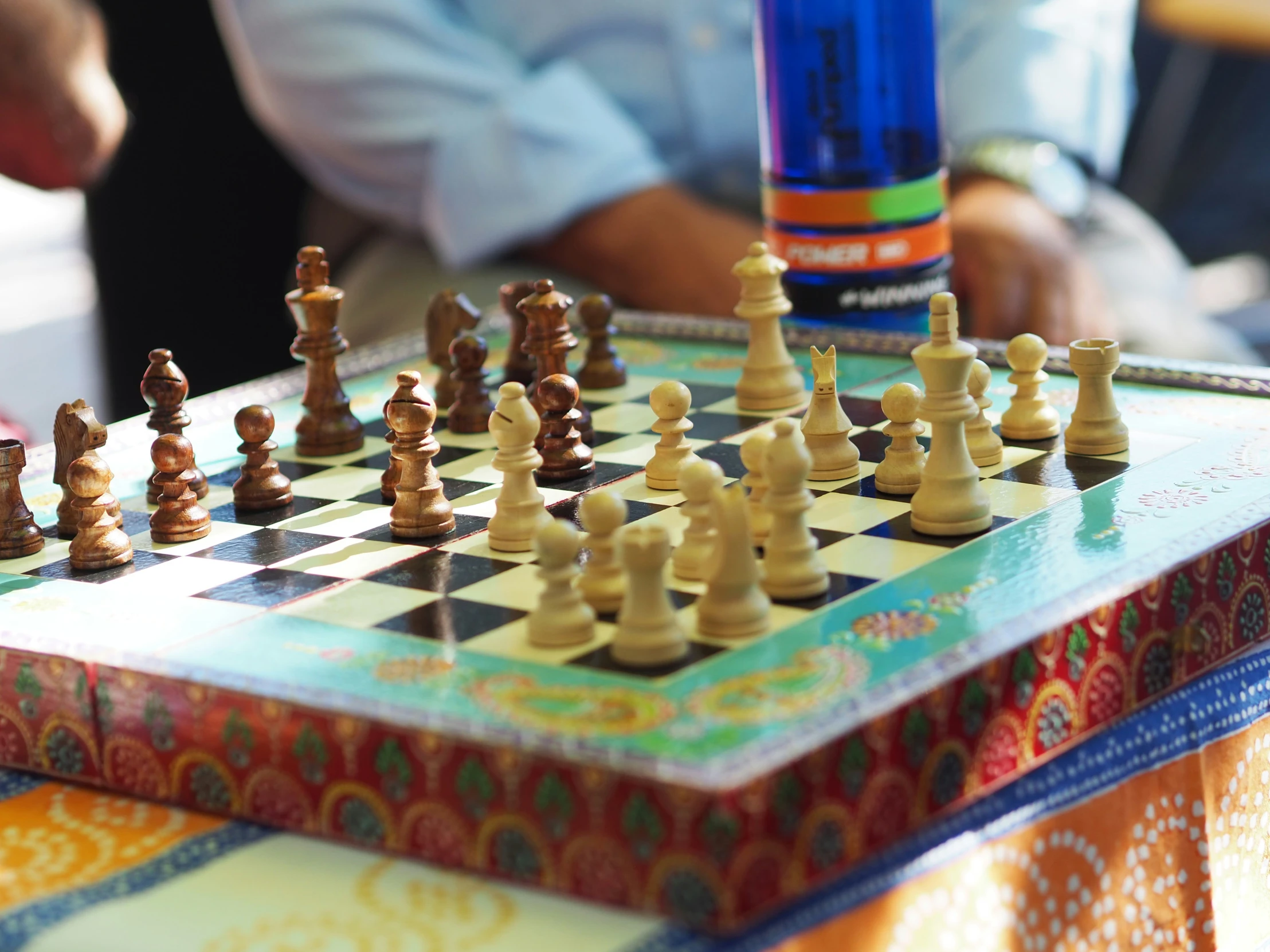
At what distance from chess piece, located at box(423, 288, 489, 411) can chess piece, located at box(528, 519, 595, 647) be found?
29.3 inches

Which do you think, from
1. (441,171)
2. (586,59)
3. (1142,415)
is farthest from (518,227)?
(1142,415)

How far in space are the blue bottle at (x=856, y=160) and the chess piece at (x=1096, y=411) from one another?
0.57 m

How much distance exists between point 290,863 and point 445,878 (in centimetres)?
11

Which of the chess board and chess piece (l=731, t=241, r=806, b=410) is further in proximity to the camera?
chess piece (l=731, t=241, r=806, b=410)

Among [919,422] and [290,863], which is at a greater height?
[919,422]

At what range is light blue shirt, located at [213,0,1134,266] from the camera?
2.82m

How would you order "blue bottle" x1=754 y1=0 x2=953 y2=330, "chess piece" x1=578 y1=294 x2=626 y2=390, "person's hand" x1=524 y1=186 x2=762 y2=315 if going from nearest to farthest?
"chess piece" x1=578 y1=294 x2=626 y2=390
"blue bottle" x1=754 y1=0 x2=953 y2=330
"person's hand" x1=524 y1=186 x2=762 y2=315

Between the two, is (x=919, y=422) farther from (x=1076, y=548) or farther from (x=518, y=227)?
(x=518, y=227)

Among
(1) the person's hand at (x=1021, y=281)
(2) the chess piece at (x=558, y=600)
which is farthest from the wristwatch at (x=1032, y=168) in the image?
(2) the chess piece at (x=558, y=600)

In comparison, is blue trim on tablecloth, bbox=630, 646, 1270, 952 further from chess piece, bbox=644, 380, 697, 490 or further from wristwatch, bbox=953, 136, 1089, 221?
wristwatch, bbox=953, 136, 1089, 221

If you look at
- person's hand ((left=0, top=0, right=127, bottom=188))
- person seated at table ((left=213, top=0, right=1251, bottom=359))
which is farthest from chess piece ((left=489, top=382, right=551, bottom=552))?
person's hand ((left=0, top=0, right=127, bottom=188))

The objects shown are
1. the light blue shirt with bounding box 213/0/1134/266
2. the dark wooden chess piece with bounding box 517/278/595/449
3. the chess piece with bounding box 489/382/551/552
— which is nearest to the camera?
the chess piece with bounding box 489/382/551/552

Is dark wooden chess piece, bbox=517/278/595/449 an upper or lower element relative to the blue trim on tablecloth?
upper

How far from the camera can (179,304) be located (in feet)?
11.4
